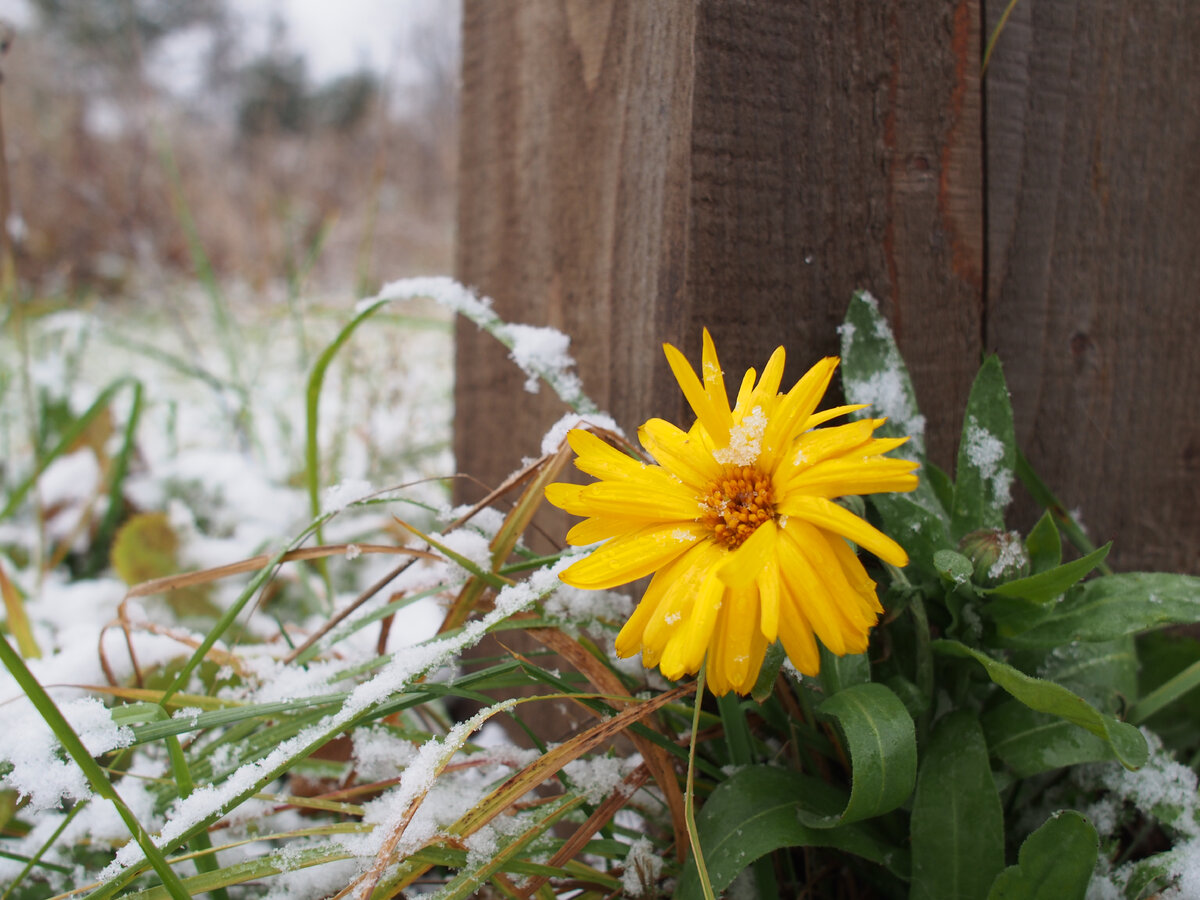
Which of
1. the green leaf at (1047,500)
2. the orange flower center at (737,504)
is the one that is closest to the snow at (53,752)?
the orange flower center at (737,504)

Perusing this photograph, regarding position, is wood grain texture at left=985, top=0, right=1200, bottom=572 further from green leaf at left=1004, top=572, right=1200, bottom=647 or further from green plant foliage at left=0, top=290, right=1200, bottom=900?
green leaf at left=1004, top=572, right=1200, bottom=647

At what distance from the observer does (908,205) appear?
2.80ft

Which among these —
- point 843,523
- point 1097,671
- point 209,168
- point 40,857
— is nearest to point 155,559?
point 40,857

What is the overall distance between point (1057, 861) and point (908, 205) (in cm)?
62

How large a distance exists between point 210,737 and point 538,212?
889 mm

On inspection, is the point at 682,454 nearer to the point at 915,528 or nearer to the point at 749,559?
the point at 749,559

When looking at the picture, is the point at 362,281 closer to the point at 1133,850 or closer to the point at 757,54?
the point at 757,54

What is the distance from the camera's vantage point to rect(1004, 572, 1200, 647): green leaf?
2.13ft

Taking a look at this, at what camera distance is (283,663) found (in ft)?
2.90

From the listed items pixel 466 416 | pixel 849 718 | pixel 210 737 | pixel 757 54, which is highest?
pixel 757 54

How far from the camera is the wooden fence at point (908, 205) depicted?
80 cm

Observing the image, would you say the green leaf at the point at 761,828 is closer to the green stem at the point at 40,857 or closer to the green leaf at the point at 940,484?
the green leaf at the point at 940,484

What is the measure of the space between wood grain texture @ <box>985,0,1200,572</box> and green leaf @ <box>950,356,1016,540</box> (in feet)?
0.64

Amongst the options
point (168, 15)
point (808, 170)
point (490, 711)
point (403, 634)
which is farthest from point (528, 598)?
point (168, 15)
